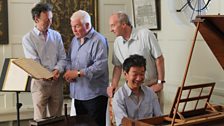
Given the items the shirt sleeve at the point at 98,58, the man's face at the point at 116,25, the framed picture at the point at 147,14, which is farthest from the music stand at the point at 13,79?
the framed picture at the point at 147,14

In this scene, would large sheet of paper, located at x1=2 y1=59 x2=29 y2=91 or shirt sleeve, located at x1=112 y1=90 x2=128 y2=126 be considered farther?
large sheet of paper, located at x1=2 y1=59 x2=29 y2=91

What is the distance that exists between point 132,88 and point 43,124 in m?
0.68

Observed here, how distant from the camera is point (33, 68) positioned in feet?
9.84

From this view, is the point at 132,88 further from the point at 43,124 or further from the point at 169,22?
the point at 169,22

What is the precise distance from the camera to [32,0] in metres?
4.45

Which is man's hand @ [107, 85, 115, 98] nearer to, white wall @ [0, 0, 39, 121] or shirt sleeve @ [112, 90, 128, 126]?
shirt sleeve @ [112, 90, 128, 126]

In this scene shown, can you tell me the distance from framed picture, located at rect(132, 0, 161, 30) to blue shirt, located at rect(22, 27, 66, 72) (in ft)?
4.44

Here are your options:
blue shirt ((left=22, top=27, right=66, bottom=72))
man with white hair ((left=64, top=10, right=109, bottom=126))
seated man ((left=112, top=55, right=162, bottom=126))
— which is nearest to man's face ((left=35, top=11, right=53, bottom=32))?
blue shirt ((left=22, top=27, right=66, bottom=72))

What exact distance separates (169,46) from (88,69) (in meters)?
1.29

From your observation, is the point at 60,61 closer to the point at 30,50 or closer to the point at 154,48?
the point at 30,50

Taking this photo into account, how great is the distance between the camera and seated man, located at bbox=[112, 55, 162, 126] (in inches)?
99.2

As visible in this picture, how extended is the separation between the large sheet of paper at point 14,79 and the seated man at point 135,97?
1.06 metres

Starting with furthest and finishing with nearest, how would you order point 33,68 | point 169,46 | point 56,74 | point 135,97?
point 169,46 → point 56,74 → point 33,68 → point 135,97

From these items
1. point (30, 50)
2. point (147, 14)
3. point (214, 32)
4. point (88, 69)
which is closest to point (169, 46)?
point (147, 14)
